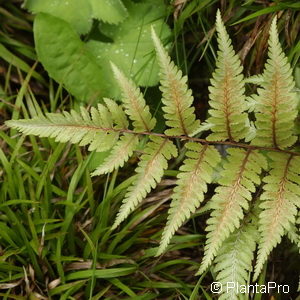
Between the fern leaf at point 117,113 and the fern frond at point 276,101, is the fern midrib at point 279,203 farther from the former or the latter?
the fern leaf at point 117,113

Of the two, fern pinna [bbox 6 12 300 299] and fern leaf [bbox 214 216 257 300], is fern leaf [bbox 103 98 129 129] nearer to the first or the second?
fern pinna [bbox 6 12 300 299]

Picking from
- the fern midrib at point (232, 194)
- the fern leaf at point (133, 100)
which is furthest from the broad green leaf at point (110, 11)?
the fern midrib at point (232, 194)

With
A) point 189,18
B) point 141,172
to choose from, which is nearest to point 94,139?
point 141,172

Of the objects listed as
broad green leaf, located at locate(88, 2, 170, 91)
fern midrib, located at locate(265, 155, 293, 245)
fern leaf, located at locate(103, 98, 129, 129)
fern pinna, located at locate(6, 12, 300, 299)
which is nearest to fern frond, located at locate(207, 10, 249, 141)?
fern pinna, located at locate(6, 12, 300, 299)

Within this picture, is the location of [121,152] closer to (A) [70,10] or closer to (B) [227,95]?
(B) [227,95]

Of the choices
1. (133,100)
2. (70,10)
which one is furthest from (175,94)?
(70,10)
